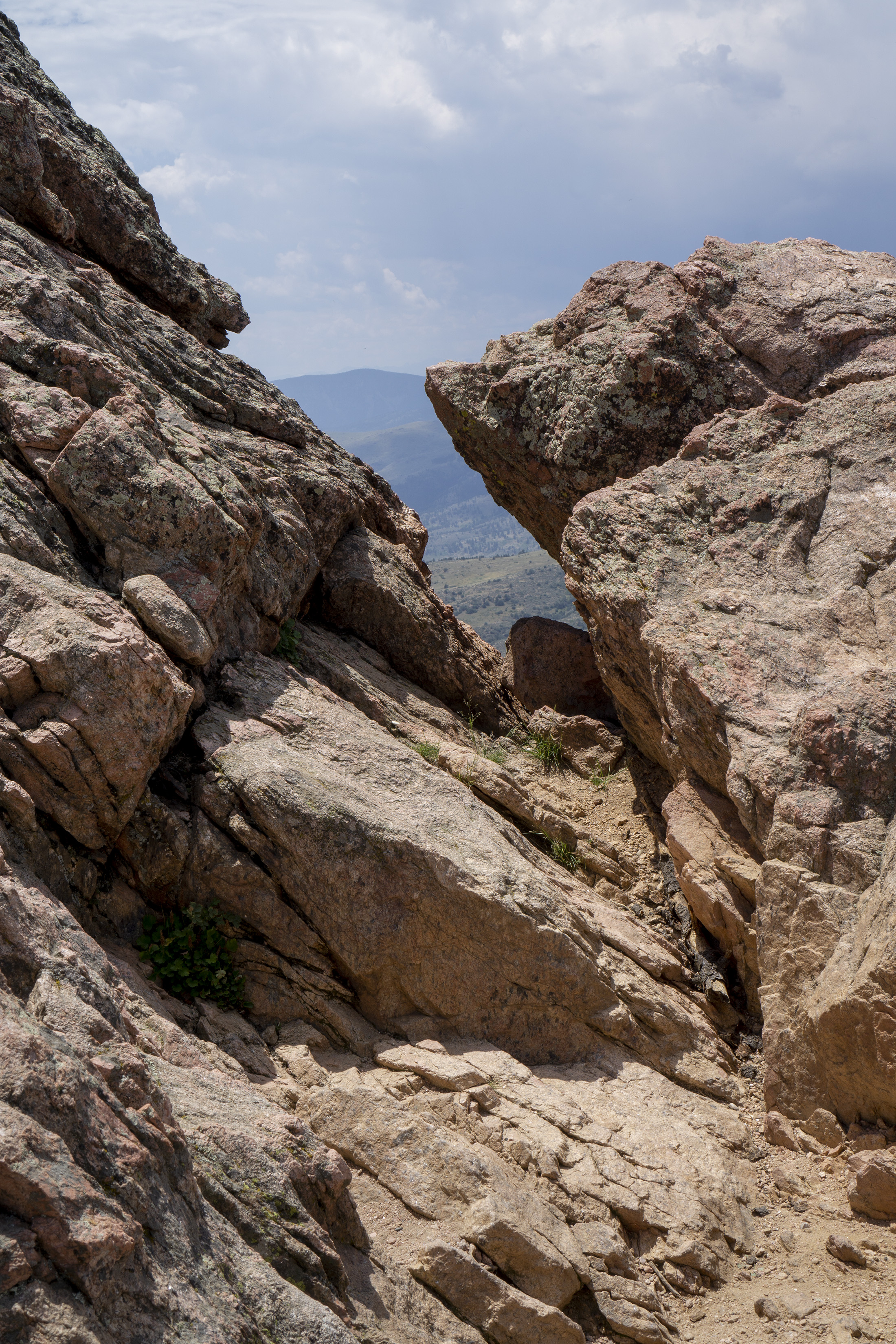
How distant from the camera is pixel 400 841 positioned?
9.86 m

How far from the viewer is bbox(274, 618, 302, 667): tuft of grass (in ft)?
43.7

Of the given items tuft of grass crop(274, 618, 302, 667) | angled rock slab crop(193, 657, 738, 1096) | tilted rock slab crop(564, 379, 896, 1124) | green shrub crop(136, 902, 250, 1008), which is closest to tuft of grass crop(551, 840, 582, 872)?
tilted rock slab crop(564, 379, 896, 1124)

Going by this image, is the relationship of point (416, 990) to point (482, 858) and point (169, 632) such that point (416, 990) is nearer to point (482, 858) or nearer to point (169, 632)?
point (482, 858)

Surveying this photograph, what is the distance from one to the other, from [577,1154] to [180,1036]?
4099 mm

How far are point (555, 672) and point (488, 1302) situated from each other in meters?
12.9

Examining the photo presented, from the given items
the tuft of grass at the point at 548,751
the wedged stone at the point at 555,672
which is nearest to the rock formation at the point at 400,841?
the tuft of grass at the point at 548,751

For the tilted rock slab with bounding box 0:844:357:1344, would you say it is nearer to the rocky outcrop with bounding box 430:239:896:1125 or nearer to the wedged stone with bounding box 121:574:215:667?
the wedged stone with bounding box 121:574:215:667

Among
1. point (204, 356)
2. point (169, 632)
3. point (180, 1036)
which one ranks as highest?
point (204, 356)

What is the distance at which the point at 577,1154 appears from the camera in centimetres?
870

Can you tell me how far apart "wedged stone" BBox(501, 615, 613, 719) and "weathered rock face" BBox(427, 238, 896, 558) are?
2.54 m

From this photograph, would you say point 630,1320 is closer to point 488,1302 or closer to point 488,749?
point 488,1302

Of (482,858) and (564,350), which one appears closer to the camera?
(482,858)

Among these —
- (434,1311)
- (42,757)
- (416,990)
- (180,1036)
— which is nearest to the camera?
(434,1311)

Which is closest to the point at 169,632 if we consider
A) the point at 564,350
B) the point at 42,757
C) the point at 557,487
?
the point at 42,757
